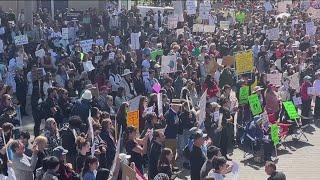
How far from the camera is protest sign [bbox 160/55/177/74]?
68.8 feet

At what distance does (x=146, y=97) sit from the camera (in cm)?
1767

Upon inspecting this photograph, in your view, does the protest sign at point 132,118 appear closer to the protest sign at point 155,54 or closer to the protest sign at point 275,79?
the protest sign at point 275,79

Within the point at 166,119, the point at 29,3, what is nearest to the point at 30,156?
the point at 166,119

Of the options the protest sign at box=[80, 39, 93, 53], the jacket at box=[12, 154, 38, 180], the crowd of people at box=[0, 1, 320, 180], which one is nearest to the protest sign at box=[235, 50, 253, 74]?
the crowd of people at box=[0, 1, 320, 180]

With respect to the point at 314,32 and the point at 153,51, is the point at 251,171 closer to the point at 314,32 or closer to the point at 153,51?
the point at 153,51

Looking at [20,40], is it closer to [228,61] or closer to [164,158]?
[228,61]

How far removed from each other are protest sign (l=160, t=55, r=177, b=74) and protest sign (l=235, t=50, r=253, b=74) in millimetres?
1898

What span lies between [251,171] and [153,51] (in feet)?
28.0

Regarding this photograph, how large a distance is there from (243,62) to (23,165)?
10308 millimetres

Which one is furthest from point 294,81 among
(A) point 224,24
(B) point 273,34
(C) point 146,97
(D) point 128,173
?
(A) point 224,24

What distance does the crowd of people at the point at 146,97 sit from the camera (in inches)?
476

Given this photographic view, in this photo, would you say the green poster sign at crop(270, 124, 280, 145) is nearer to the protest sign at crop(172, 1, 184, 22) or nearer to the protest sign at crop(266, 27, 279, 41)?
the protest sign at crop(266, 27, 279, 41)

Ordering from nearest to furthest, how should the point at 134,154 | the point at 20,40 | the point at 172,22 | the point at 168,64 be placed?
the point at 134,154 → the point at 168,64 → the point at 20,40 → the point at 172,22

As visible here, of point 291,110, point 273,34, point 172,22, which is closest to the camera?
point 291,110
